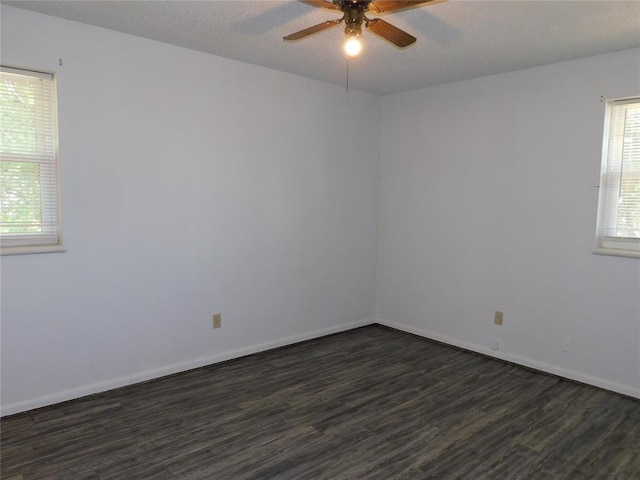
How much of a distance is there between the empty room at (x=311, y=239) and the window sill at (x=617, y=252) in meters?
0.01

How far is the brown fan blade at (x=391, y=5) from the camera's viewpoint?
1936 millimetres

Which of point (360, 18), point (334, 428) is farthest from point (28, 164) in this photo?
point (334, 428)

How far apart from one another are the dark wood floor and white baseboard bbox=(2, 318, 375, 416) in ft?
0.21

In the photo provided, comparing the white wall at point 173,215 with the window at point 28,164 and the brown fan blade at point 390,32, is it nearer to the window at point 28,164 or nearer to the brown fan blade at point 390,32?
the window at point 28,164

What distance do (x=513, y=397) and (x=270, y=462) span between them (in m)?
1.83

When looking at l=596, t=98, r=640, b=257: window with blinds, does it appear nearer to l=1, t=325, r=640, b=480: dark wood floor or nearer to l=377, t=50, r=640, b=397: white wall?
l=377, t=50, r=640, b=397: white wall

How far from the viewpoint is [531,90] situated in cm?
358

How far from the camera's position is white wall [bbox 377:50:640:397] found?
3.26m

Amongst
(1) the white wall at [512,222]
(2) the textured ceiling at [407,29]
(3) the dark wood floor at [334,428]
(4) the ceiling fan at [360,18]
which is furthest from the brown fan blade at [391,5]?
(3) the dark wood floor at [334,428]

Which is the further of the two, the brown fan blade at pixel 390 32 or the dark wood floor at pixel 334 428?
the dark wood floor at pixel 334 428

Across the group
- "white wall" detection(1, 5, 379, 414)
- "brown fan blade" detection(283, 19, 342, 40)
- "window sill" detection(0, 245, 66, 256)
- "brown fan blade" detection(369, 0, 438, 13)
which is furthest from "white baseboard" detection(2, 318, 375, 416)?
"brown fan blade" detection(369, 0, 438, 13)

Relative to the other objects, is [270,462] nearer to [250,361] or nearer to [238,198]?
[250,361]

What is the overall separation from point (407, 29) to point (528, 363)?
280 centimetres

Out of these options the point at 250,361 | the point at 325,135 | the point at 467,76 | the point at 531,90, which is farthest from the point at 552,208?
the point at 250,361
